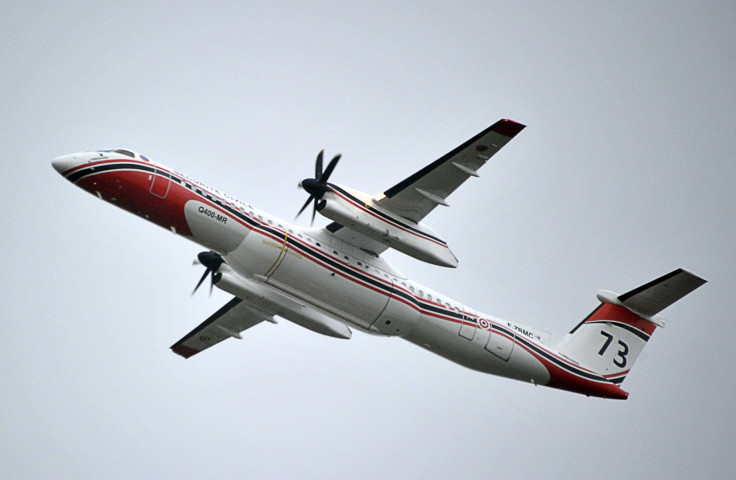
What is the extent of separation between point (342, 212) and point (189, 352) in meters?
10.6

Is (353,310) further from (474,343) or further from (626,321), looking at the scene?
(626,321)

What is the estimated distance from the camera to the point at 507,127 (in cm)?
2102

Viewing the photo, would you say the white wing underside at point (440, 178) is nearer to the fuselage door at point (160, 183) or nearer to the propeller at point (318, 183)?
the propeller at point (318, 183)

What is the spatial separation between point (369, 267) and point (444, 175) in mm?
3831

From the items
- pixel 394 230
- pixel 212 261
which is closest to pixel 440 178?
pixel 394 230

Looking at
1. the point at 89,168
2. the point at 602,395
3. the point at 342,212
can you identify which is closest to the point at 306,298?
the point at 342,212

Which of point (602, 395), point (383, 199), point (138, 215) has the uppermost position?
point (383, 199)

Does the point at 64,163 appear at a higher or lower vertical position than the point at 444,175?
lower

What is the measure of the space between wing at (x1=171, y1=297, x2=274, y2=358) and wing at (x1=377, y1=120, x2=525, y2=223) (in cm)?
671

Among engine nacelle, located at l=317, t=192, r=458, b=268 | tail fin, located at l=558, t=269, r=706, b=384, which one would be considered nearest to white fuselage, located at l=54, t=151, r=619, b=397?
tail fin, located at l=558, t=269, r=706, b=384

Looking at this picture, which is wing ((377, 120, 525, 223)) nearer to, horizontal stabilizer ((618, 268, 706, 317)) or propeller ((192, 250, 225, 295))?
propeller ((192, 250, 225, 295))

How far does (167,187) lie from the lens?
21969mm

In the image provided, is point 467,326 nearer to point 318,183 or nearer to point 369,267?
point 369,267

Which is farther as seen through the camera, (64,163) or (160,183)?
(160,183)
